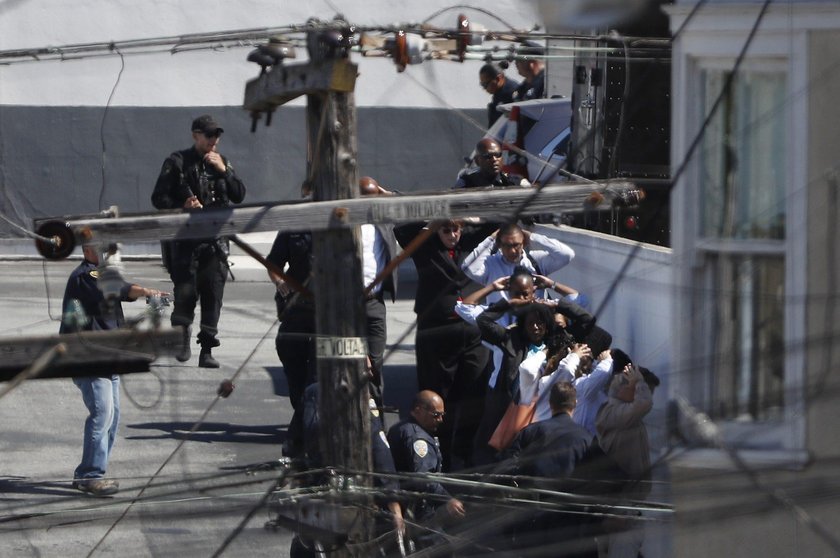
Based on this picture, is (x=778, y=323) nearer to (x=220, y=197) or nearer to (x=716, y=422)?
(x=716, y=422)

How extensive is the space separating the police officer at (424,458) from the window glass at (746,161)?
2.04 m

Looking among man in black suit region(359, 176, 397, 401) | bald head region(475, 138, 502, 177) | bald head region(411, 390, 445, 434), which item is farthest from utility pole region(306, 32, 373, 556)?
bald head region(475, 138, 502, 177)

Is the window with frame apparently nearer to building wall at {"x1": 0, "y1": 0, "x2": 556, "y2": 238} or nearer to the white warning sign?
the white warning sign

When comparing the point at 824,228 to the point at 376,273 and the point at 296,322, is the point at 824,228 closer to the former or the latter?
the point at 376,273

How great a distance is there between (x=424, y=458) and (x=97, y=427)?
8.01 ft

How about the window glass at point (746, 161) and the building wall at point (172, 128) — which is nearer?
the window glass at point (746, 161)

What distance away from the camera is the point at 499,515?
7277mm

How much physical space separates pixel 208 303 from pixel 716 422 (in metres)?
5.98

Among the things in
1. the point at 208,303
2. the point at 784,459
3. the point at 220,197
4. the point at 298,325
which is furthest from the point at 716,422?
the point at 208,303

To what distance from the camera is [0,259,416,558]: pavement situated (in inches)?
295

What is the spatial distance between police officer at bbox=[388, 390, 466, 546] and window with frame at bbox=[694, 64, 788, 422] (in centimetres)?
168

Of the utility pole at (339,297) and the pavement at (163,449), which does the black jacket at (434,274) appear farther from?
the utility pole at (339,297)

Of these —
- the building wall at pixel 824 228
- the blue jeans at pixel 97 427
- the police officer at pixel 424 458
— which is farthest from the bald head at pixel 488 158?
the building wall at pixel 824 228

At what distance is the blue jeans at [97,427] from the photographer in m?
9.19
